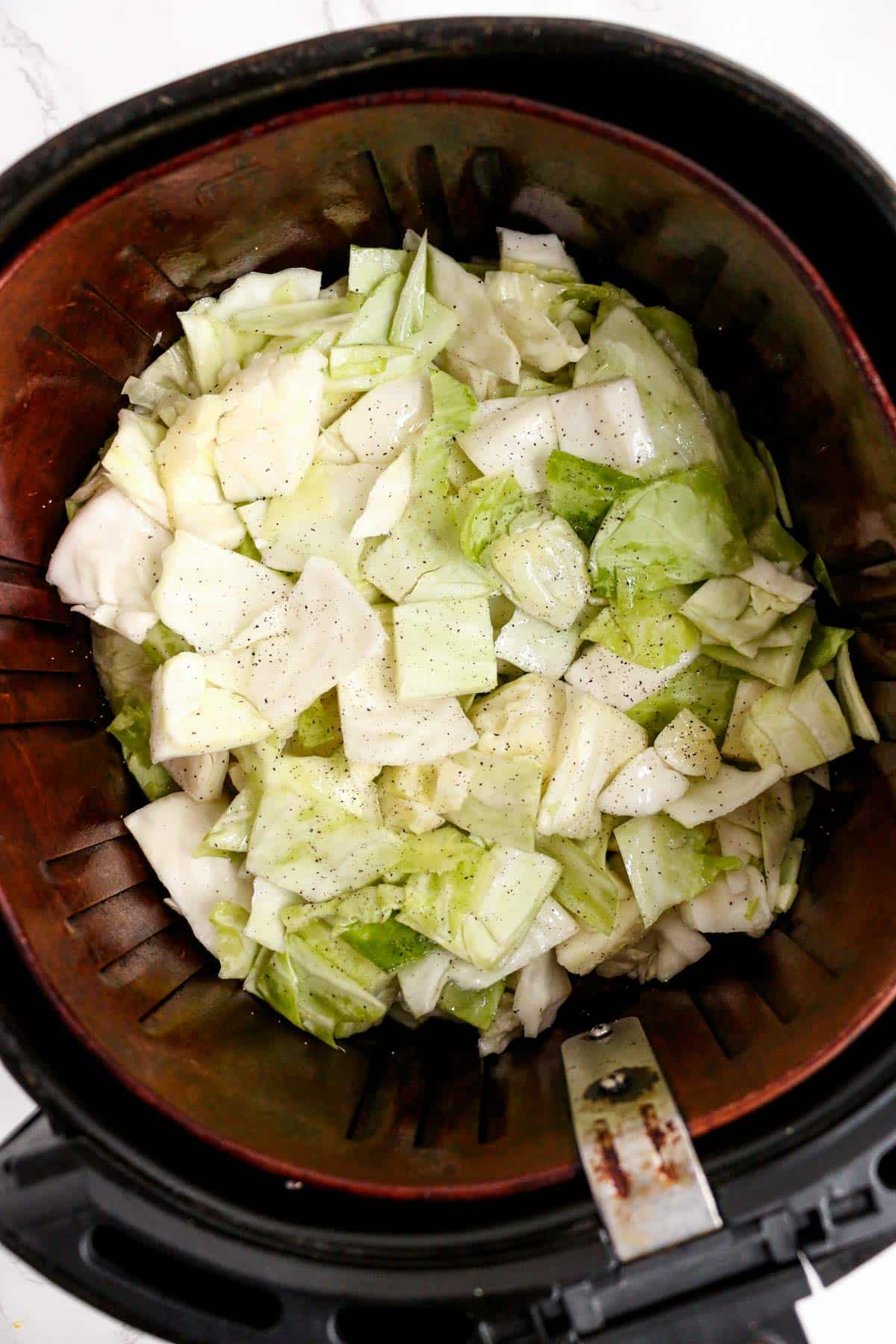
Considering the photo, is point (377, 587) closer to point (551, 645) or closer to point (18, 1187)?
point (551, 645)

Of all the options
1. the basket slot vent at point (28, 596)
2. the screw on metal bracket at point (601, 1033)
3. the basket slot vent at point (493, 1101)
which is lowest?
the basket slot vent at point (493, 1101)

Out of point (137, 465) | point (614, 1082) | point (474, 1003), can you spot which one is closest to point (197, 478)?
point (137, 465)

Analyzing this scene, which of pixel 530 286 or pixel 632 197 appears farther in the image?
pixel 530 286

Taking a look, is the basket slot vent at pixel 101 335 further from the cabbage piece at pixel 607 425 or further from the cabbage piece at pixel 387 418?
the cabbage piece at pixel 607 425

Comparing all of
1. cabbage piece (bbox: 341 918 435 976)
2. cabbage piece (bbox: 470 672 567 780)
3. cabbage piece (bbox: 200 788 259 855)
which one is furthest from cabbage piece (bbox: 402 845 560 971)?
cabbage piece (bbox: 200 788 259 855)

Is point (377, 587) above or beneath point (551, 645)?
above

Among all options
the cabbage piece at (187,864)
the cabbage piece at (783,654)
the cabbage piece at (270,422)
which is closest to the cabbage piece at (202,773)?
the cabbage piece at (187,864)

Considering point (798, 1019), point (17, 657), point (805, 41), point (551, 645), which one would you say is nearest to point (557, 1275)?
point (798, 1019)

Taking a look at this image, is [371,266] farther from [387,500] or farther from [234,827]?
[234,827]
